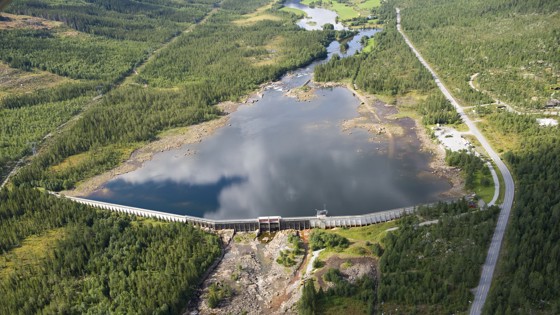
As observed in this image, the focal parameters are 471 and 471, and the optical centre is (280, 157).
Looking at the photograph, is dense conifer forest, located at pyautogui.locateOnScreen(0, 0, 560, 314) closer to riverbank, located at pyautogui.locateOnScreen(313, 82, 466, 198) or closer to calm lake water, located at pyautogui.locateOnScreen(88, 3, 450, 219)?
riverbank, located at pyautogui.locateOnScreen(313, 82, 466, 198)

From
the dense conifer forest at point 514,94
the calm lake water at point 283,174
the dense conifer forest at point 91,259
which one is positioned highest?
the dense conifer forest at point 514,94

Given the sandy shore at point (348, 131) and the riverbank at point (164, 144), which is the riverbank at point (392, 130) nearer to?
the sandy shore at point (348, 131)

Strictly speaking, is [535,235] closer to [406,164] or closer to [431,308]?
[431,308]

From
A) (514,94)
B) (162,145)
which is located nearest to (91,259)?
Answer: (162,145)

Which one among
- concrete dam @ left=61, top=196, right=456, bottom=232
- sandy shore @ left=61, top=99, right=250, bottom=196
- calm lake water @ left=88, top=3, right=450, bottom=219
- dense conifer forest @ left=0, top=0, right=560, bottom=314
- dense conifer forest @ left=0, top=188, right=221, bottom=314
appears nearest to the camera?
dense conifer forest @ left=0, top=0, right=560, bottom=314

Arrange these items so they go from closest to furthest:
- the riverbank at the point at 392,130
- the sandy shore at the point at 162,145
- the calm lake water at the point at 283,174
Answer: the calm lake water at the point at 283,174 → the riverbank at the point at 392,130 → the sandy shore at the point at 162,145

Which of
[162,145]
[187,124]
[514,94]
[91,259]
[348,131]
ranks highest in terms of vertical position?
[514,94]

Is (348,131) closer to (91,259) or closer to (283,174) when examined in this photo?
(283,174)

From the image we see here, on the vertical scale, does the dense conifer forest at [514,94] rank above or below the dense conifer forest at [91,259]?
above

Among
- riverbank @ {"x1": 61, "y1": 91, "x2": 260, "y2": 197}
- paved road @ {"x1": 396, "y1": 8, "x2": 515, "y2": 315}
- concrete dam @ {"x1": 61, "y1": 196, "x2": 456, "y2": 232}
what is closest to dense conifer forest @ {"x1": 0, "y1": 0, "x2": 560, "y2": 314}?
paved road @ {"x1": 396, "y1": 8, "x2": 515, "y2": 315}

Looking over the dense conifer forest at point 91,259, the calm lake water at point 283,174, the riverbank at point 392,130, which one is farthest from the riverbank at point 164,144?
the riverbank at point 392,130
